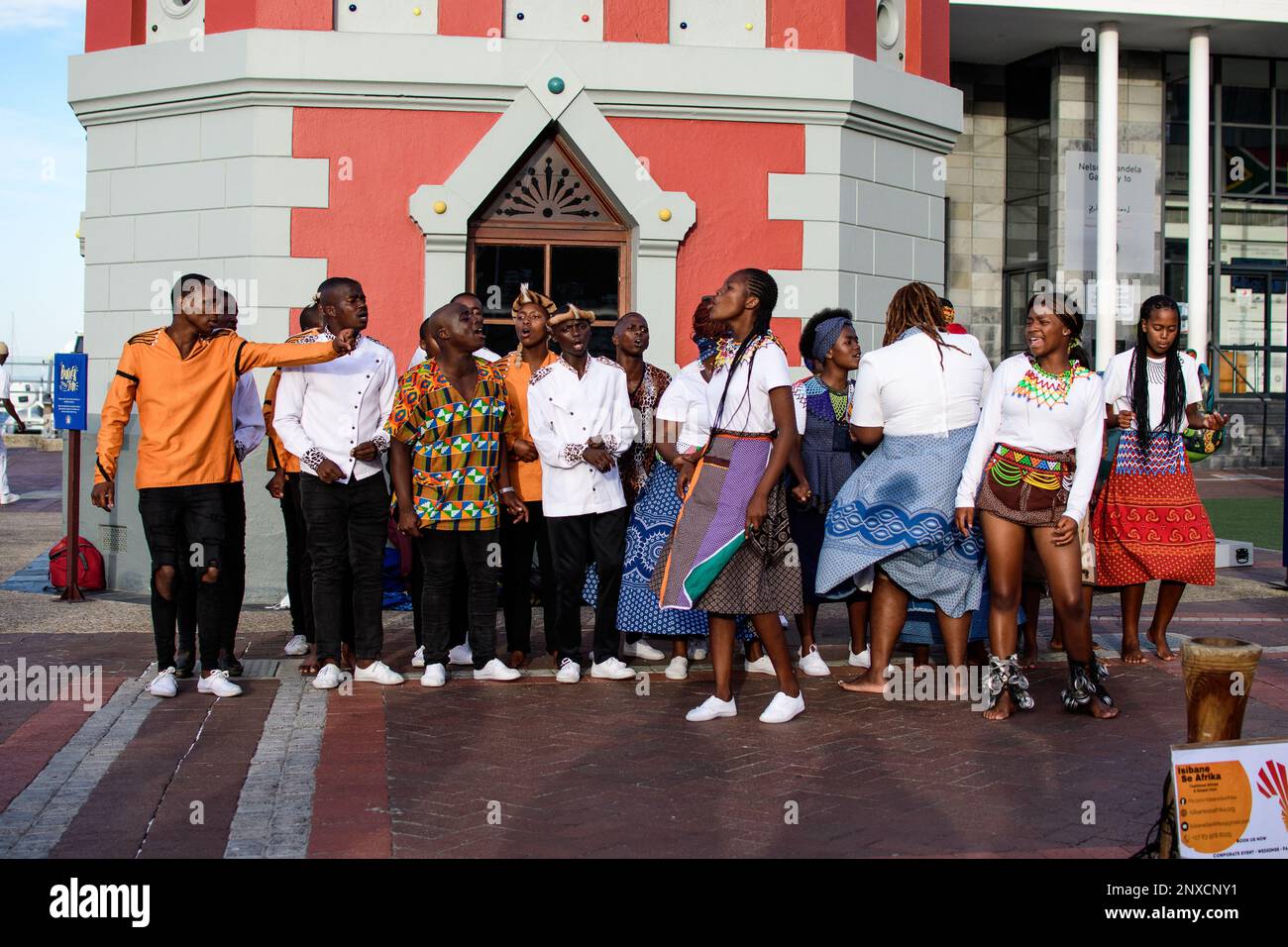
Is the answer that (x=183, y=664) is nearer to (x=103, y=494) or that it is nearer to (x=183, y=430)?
(x=103, y=494)

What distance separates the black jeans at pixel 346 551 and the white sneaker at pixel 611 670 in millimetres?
1114

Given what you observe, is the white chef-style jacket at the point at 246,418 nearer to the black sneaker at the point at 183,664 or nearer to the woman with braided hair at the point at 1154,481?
the black sneaker at the point at 183,664

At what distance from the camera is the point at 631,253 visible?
35.0ft

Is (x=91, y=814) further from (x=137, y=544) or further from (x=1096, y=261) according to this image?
(x=1096, y=261)

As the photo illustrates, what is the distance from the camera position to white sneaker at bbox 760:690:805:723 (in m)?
6.34

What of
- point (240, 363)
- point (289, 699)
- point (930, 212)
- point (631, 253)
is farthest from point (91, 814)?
point (930, 212)

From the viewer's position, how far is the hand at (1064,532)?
20.6 ft

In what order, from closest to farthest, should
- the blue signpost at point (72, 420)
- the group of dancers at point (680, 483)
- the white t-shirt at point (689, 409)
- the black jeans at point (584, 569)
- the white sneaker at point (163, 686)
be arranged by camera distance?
the group of dancers at point (680, 483) → the white t-shirt at point (689, 409) → the white sneaker at point (163, 686) → the black jeans at point (584, 569) → the blue signpost at point (72, 420)

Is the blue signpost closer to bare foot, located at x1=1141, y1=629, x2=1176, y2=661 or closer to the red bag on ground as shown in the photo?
the red bag on ground

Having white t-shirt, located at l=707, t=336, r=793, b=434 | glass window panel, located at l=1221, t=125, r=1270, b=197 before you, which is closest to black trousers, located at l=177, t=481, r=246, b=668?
white t-shirt, located at l=707, t=336, r=793, b=434

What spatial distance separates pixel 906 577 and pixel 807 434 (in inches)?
44.4

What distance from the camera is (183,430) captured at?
6844 mm

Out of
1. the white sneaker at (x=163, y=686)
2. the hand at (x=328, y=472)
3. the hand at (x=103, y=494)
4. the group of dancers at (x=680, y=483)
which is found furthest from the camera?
the hand at (x=328, y=472)

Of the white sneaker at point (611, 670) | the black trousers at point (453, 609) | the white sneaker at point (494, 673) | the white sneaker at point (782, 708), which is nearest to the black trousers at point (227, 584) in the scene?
the black trousers at point (453, 609)
